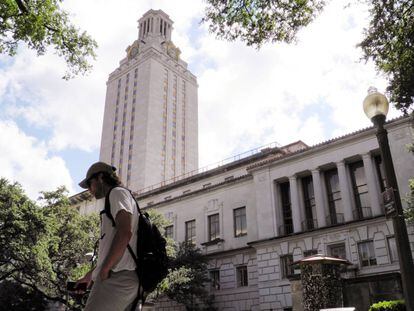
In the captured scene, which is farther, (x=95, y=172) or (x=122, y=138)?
(x=122, y=138)

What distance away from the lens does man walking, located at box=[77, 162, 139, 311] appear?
10.7 feet

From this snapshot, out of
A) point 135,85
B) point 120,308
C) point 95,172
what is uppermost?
point 135,85

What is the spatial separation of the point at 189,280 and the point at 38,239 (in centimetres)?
1010

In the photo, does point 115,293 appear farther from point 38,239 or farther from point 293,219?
point 293,219

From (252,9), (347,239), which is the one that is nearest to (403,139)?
(347,239)

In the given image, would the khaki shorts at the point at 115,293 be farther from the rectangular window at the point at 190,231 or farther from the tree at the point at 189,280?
the rectangular window at the point at 190,231

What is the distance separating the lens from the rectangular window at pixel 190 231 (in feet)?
114

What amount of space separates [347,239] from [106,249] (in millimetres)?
23953

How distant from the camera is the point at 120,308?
3.25m

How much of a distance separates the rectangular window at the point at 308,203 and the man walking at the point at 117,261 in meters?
25.6

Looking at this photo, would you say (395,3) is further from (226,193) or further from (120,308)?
(226,193)

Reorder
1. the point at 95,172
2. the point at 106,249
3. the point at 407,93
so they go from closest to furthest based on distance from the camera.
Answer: the point at 106,249 < the point at 95,172 < the point at 407,93

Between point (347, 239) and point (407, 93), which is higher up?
point (407, 93)

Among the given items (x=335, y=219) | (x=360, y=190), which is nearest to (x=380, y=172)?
(x=360, y=190)
